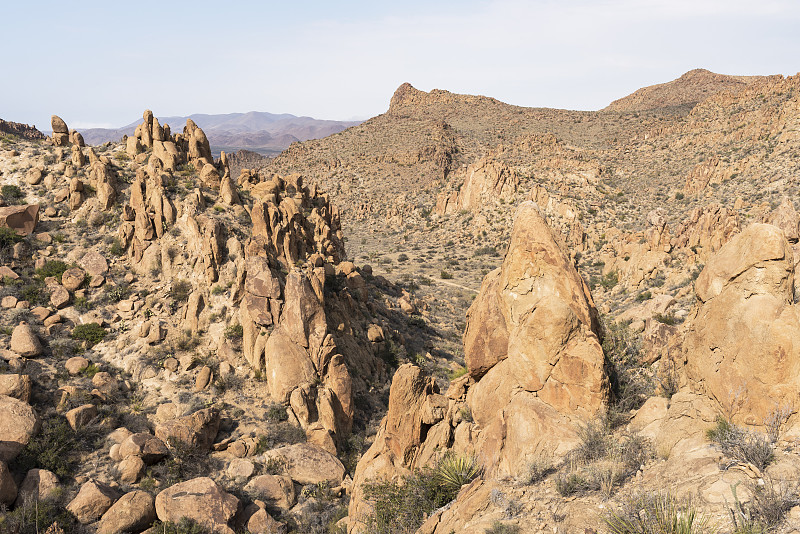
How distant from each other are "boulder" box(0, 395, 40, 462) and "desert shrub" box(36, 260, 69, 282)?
8.48 metres

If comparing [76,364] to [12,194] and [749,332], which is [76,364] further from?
[749,332]

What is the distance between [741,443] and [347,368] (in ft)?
48.9

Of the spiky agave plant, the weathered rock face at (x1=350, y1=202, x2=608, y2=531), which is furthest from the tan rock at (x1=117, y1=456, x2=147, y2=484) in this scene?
the spiky agave plant

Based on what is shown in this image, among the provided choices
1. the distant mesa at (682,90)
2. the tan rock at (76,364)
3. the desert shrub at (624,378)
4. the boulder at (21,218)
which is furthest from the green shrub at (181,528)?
the distant mesa at (682,90)

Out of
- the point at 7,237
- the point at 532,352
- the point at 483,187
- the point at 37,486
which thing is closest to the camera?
the point at 532,352

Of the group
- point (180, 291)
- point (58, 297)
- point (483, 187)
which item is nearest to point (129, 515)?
point (180, 291)

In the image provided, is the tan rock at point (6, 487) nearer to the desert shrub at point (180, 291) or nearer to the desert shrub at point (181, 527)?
the desert shrub at point (181, 527)

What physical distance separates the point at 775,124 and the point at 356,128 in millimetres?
93167

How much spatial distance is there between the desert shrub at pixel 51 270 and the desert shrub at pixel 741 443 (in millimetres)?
25301

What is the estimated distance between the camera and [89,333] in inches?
758

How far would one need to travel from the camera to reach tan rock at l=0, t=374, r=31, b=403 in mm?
14859

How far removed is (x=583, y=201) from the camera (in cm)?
5747

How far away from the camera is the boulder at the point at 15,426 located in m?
13.3

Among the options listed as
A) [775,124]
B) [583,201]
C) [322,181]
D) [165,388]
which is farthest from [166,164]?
[322,181]
